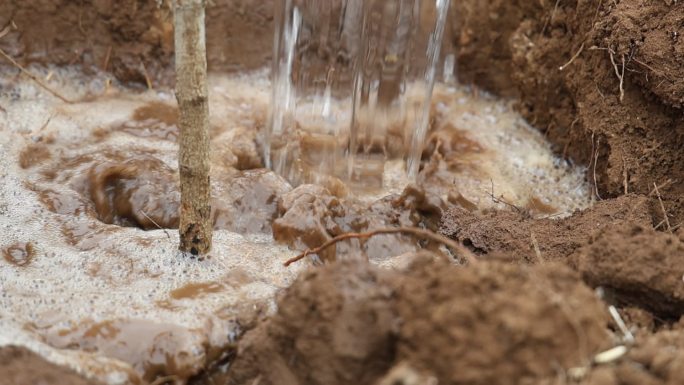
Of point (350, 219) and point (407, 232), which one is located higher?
point (407, 232)

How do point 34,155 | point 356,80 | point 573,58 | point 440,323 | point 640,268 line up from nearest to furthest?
point 440,323 < point 640,268 < point 34,155 < point 573,58 < point 356,80

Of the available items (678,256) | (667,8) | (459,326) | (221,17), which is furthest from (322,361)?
(221,17)

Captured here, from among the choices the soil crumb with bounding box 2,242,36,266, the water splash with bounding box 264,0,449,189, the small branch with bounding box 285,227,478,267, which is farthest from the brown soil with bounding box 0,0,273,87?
the small branch with bounding box 285,227,478,267

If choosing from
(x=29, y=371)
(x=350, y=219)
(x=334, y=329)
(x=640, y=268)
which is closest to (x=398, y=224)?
(x=350, y=219)

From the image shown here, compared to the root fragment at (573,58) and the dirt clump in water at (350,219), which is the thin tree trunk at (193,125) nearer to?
the dirt clump in water at (350,219)

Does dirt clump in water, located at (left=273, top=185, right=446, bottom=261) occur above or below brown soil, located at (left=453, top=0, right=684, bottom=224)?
below

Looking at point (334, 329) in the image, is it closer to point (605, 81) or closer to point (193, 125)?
point (193, 125)

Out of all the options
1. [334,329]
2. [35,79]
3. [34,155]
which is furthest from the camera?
[35,79]

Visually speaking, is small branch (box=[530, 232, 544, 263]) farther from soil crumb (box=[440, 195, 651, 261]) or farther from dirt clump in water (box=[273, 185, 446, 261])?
dirt clump in water (box=[273, 185, 446, 261])
